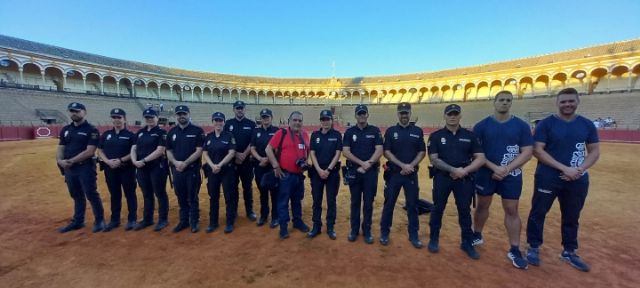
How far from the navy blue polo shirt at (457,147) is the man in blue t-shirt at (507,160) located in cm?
21

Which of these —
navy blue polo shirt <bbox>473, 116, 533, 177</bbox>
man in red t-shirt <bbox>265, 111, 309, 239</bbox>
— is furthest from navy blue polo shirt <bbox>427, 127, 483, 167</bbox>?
man in red t-shirt <bbox>265, 111, 309, 239</bbox>

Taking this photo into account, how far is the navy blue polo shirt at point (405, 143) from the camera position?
4.38 metres

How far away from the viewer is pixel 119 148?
5102 millimetres

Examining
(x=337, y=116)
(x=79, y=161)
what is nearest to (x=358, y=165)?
(x=79, y=161)

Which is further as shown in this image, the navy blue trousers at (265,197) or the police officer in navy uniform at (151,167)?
the navy blue trousers at (265,197)

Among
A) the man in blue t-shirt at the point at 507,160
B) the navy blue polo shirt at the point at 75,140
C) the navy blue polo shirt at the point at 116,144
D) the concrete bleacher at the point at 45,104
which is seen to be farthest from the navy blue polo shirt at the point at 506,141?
the concrete bleacher at the point at 45,104

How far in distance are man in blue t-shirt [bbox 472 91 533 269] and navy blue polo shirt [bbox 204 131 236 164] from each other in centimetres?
435

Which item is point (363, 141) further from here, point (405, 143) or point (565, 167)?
point (565, 167)

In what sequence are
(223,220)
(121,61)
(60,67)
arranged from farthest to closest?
(121,61)
(60,67)
(223,220)

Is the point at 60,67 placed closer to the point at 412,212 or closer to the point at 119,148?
the point at 119,148

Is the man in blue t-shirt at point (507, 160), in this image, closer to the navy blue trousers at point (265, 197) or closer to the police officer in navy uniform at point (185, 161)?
the navy blue trousers at point (265, 197)

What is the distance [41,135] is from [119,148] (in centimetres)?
2919

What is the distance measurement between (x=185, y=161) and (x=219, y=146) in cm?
66

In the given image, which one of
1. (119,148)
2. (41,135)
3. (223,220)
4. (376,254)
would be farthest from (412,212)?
(41,135)
